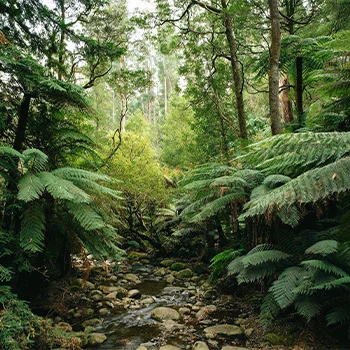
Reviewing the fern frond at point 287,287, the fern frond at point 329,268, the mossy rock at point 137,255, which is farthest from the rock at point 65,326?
the mossy rock at point 137,255

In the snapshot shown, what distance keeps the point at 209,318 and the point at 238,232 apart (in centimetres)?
183

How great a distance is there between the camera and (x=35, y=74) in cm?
344

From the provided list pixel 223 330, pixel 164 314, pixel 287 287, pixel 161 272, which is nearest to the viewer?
pixel 287 287

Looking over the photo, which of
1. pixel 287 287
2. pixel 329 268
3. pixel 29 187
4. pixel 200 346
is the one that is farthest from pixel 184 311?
pixel 29 187

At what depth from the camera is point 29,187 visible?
2604 millimetres

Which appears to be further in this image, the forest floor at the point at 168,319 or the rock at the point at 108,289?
the rock at the point at 108,289

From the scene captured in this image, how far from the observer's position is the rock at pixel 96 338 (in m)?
3.35

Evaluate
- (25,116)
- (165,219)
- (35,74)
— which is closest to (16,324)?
(25,116)

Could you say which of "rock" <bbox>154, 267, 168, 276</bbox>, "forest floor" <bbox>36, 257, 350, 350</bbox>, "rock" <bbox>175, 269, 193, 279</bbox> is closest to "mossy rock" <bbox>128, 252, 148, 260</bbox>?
"rock" <bbox>154, 267, 168, 276</bbox>

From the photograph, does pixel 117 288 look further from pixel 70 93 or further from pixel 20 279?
pixel 70 93

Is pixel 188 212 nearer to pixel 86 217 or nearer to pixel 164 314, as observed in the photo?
pixel 164 314

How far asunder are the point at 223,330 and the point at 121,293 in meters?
2.44

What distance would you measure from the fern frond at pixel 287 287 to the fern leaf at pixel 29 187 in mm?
2452

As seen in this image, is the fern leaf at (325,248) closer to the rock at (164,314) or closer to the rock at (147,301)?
the rock at (164,314)
